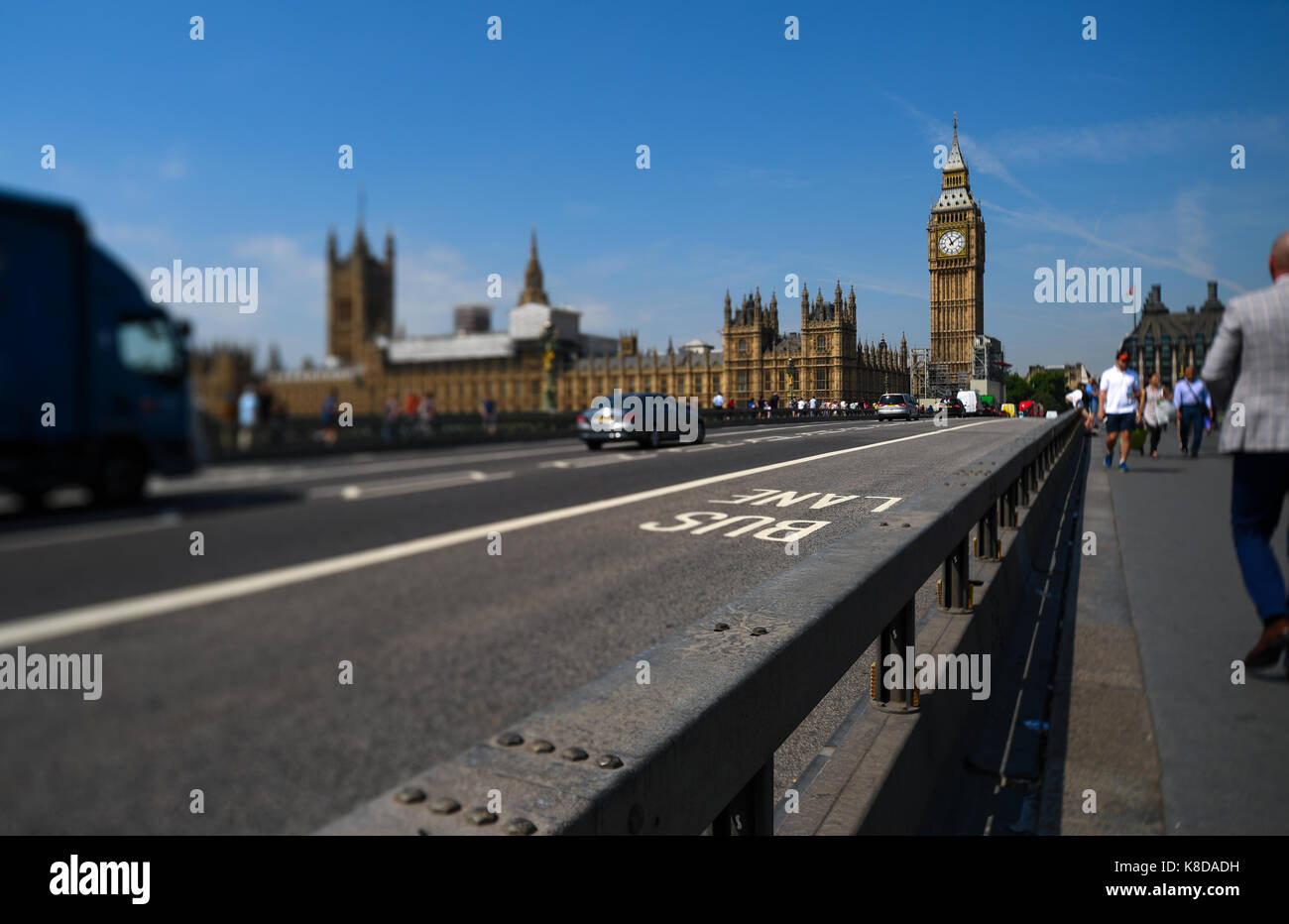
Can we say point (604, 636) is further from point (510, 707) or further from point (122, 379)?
point (122, 379)

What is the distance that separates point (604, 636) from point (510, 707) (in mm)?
1343

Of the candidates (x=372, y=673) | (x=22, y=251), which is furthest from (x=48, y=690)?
(x=372, y=673)

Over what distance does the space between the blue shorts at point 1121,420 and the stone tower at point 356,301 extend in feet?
7.99

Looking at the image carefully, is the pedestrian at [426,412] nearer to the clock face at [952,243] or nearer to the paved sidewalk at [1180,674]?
the paved sidewalk at [1180,674]

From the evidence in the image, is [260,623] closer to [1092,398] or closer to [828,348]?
[828,348]

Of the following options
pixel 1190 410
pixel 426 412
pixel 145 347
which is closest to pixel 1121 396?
pixel 1190 410

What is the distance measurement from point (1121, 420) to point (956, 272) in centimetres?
73

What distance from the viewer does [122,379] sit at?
761 millimetres

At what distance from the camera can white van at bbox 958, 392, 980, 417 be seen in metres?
3.53

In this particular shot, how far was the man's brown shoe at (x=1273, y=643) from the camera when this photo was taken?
77.5 inches

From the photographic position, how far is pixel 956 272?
3.34 meters

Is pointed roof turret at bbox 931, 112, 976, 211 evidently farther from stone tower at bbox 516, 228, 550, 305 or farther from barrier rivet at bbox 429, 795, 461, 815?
barrier rivet at bbox 429, 795, 461, 815

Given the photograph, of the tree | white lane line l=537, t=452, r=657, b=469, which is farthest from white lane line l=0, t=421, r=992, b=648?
the tree

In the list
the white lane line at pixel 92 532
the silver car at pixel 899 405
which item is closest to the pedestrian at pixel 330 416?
the white lane line at pixel 92 532
